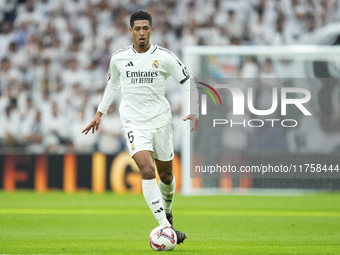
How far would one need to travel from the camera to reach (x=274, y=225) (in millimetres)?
8594

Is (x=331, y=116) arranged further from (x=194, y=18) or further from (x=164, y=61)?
(x=164, y=61)

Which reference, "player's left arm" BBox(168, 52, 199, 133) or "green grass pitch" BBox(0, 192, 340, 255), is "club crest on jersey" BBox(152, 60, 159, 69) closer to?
"player's left arm" BBox(168, 52, 199, 133)

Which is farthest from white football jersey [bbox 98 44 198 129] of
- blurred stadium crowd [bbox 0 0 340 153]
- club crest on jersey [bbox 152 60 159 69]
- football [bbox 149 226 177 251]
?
blurred stadium crowd [bbox 0 0 340 153]

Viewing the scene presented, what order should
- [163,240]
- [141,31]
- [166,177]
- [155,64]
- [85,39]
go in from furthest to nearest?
[85,39]
[166,177]
[155,64]
[141,31]
[163,240]

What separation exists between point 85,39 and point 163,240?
13.1 meters

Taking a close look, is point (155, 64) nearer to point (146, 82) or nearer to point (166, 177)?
point (146, 82)

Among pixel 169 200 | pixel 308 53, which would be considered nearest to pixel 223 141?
pixel 308 53

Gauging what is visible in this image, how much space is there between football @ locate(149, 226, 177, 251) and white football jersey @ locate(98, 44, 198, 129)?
3.61 ft

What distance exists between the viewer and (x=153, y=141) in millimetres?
6324

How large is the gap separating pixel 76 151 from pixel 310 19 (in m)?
7.91

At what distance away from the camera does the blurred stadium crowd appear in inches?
615

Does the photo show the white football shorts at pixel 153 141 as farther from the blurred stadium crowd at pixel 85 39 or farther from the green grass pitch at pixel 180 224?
the blurred stadium crowd at pixel 85 39

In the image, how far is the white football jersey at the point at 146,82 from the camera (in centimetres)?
626

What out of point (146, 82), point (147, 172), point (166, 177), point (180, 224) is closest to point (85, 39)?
point (180, 224)
